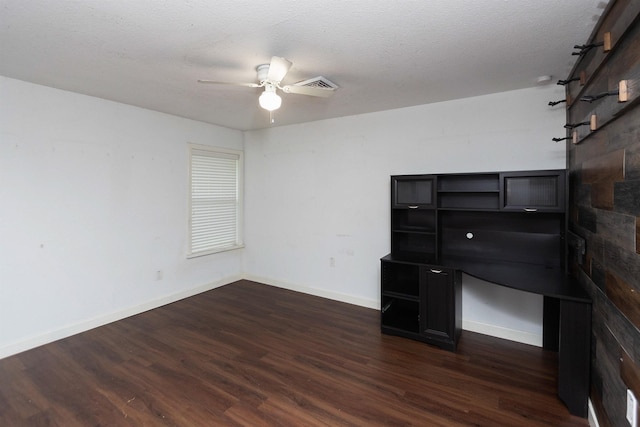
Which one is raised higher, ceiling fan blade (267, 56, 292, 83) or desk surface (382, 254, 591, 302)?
ceiling fan blade (267, 56, 292, 83)

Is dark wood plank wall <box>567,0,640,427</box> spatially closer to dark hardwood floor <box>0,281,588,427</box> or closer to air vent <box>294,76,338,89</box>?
dark hardwood floor <box>0,281,588,427</box>

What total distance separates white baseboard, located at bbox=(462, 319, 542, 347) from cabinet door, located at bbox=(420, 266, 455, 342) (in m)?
0.60

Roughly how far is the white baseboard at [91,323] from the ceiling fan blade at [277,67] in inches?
125

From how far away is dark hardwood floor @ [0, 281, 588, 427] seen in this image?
1.99 m

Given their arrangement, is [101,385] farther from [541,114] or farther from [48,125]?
[541,114]

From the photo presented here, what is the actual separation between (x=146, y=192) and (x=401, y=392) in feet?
11.6

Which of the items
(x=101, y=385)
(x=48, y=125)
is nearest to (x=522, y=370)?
(x=101, y=385)

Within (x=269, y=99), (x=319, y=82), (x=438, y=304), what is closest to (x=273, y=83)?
(x=269, y=99)

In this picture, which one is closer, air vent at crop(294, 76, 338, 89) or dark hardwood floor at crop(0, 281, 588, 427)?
dark hardwood floor at crop(0, 281, 588, 427)

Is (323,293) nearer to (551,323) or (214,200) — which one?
(214,200)

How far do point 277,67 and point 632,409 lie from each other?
2.60 metres

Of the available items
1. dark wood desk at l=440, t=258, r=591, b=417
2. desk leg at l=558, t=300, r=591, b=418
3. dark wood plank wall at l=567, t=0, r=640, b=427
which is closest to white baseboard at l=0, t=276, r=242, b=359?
dark wood desk at l=440, t=258, r=591, b=417

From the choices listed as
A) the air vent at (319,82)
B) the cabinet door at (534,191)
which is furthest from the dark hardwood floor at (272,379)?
the air vent at (319,82)

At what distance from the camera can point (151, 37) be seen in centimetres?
198
